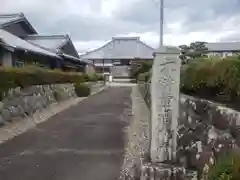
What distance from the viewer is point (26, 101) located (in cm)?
1206

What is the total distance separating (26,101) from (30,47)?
392 inches

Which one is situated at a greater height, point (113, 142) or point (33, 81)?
point (33, 81)

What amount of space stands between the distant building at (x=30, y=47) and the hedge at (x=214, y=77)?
466 inches

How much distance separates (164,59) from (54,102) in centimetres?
1213

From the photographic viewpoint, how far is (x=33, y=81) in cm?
1327

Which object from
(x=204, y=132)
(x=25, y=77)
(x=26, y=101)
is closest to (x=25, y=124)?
(x=26, y=101)

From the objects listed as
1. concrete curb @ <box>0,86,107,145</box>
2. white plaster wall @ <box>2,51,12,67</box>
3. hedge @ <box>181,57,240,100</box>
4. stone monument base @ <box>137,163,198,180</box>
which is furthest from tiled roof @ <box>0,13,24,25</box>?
A: stone monument base @ <box>137,163,198,180</box>

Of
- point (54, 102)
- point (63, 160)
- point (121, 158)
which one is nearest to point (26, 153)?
point (63, 160)

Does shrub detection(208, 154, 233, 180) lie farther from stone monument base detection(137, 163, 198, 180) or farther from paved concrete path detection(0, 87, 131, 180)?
paved concrete path detection(0, 87, 131, 180)

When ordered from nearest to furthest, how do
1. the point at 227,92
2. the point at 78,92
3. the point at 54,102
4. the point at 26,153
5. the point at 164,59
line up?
the point at 227,92, the point at 164,59, the point at 26,153, the point at 54,102, the point at 78,92

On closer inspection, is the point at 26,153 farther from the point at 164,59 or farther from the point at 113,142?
the point at 164,59

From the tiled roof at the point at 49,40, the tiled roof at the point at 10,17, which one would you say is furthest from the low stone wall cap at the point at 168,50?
the tiled roof at the point at 49,40

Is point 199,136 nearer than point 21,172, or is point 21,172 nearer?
point 199,136

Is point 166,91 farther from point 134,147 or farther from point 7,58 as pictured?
point 7,58
